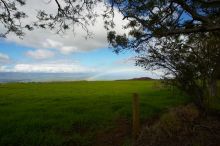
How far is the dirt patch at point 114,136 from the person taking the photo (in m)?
11.3

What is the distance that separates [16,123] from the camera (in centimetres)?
1291

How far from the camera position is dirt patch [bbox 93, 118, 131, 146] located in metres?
11.3

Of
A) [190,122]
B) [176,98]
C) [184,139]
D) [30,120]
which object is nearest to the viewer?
[184,139]

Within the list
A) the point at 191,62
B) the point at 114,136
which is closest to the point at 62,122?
→ the point at 114,136

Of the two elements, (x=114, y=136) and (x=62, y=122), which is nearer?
(x=114, y=136)

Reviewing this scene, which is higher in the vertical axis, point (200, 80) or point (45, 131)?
point (200, 80)

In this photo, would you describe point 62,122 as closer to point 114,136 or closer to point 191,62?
point 114,136

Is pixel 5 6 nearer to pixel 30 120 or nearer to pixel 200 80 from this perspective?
pixel 30 120

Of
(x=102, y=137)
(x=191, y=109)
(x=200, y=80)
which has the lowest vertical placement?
(x=102, y=137)

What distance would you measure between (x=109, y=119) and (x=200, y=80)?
4.62 metres

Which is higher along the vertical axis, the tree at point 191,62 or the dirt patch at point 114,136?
the tree at point 191,62

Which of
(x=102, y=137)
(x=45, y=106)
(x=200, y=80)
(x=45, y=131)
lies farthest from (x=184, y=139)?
(x=45, y=106)

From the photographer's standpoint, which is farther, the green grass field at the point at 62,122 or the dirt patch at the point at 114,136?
the dirt patch at the point at 114,136

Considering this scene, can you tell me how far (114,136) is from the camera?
39.2 ft
